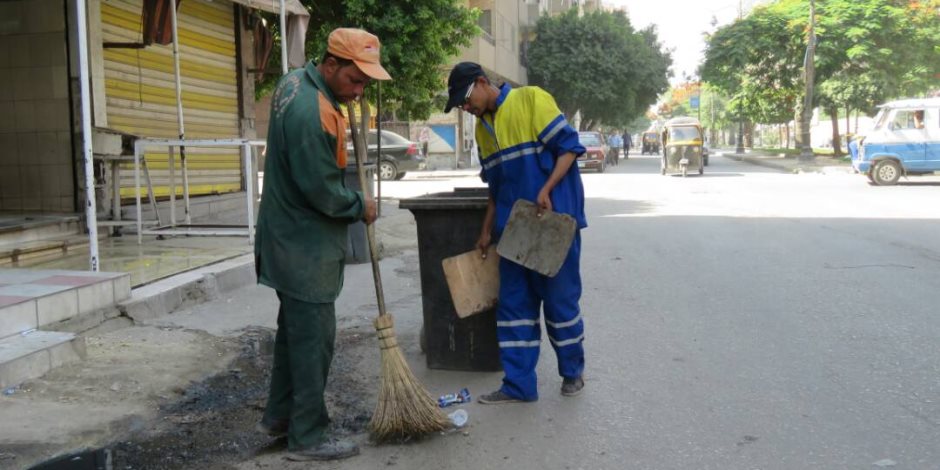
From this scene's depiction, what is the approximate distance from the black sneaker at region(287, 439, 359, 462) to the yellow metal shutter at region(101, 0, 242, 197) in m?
6.97

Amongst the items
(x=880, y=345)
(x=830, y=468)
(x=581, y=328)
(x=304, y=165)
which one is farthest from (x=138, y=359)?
(x=880, y=345)

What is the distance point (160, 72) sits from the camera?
1022cm

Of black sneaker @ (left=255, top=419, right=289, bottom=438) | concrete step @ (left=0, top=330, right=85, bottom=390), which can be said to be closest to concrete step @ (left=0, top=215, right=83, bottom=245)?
concrete step @ (left=0, top=330, right=85, bottom=390)

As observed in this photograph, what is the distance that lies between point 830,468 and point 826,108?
32875 mm

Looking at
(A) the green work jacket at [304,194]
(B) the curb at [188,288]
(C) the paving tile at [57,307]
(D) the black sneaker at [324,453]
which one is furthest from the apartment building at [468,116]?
(D) the black sneaker at [324,453]

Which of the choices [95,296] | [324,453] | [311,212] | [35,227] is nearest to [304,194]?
[311,212]

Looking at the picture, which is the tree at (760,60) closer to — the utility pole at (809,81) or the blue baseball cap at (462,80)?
the utility pole at (809,81)

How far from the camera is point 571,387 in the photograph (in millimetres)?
4355

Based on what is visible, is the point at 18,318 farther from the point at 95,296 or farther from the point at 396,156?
the point at 396,156

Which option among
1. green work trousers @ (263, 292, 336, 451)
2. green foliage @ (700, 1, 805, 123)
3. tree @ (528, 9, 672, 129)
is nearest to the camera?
green work trousers @ (263, 292, 336, 451)

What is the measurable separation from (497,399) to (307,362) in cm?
116

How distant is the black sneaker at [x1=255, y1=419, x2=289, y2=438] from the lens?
12.0 ft

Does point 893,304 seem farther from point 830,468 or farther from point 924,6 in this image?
point 924,6

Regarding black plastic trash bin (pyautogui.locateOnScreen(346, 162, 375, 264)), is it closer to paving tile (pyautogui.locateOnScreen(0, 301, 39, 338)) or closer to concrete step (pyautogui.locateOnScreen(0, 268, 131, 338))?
concrete step (pyautogui.locateOnScreen(0, 268, 131, 338))
